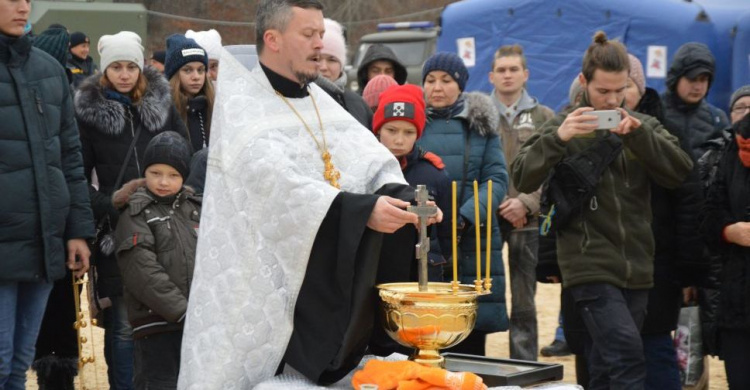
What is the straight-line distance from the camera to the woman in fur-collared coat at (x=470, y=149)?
245 inches

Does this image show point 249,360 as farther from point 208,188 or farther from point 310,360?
point 208,188

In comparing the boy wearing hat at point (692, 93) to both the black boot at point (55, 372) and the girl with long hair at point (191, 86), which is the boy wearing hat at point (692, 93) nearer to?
the girl with long hair at point (191, 86)

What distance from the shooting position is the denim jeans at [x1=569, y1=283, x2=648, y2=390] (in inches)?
210

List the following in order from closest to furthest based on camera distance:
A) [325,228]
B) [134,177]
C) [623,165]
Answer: [325,228] < [623,165] < [134,177]

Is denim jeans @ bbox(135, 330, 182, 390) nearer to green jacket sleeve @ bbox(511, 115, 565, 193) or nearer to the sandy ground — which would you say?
the sandy ground

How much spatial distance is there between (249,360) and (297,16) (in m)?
1.15

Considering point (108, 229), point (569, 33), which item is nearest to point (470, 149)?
point (108, 229)

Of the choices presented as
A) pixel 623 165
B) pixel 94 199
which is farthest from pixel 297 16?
pixel 94 199

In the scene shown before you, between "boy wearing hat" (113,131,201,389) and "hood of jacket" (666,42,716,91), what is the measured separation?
325cm

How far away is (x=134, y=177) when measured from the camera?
6355 millimetres

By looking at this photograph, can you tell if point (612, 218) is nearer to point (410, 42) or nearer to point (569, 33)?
point (569, 33)

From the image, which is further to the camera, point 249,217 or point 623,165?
point 623,165

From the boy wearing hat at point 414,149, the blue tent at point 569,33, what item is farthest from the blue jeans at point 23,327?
the blue tent at point 569,33

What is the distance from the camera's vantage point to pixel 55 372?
6.39m
